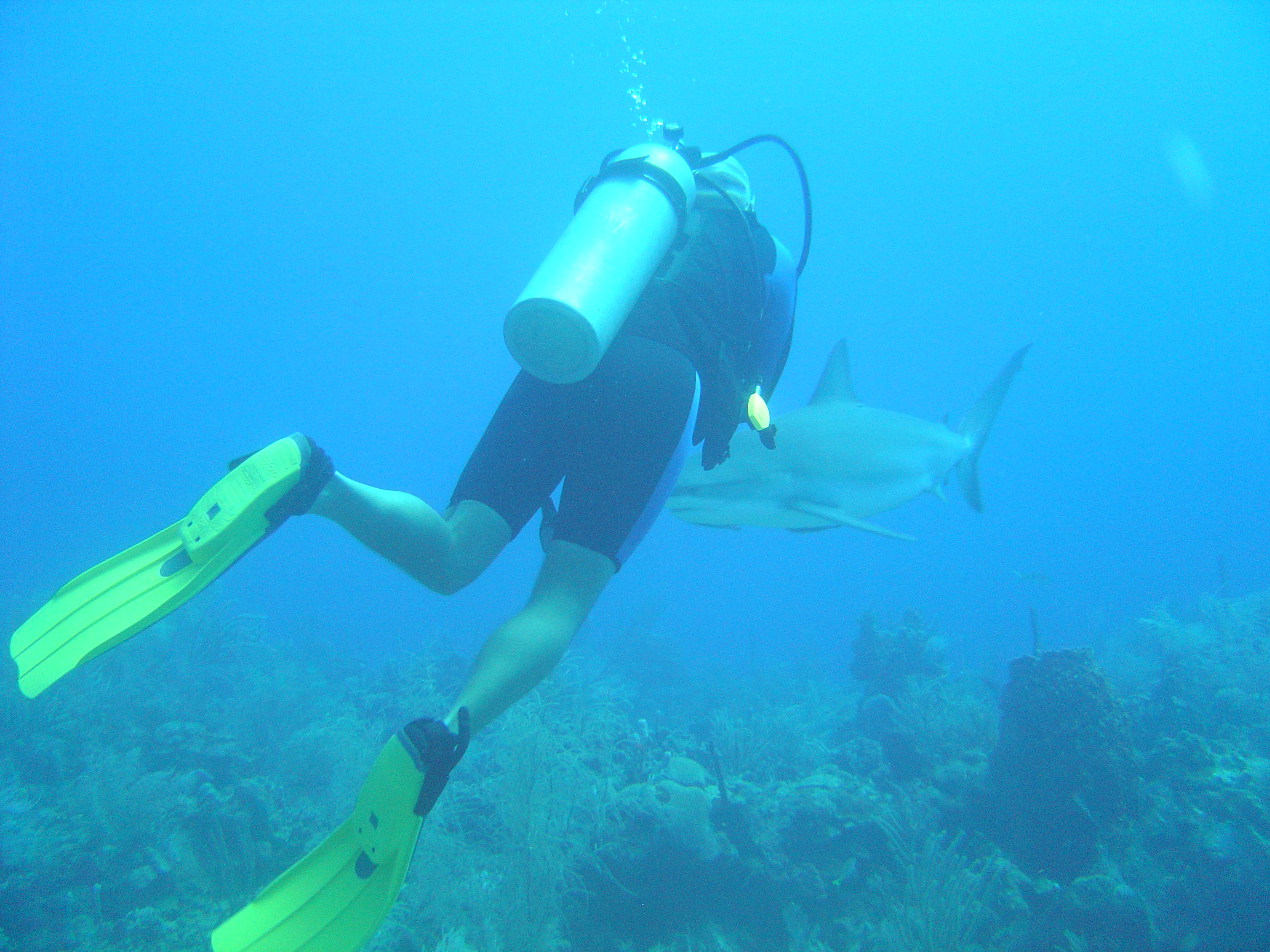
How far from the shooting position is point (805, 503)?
4.32 metres

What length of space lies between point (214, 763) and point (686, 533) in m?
Answer: 88.6

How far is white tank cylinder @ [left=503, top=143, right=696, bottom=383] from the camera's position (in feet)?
6.08

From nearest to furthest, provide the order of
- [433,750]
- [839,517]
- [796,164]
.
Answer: [433,750] → [796,164] → [839,517]

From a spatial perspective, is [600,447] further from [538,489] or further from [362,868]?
[362,868]

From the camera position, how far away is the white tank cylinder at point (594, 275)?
1.85 metres

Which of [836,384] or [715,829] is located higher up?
[836,384]

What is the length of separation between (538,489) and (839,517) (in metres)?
2.52

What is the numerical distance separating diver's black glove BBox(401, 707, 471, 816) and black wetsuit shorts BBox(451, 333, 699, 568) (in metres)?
0.78

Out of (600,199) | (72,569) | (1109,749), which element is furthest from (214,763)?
(72,569)

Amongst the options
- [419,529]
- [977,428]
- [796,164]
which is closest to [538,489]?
[419,529]

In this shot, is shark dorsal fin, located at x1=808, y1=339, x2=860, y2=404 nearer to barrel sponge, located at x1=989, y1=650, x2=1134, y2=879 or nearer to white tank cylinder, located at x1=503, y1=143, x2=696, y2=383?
white tank cylinder, located at x1=503, y1=143, x2=696, y2=383

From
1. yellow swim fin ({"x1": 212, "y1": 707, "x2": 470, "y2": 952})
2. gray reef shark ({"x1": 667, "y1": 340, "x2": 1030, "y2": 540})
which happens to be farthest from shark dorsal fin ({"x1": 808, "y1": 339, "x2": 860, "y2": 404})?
yellow swim fin ({"x1": 212, "y1": 707, "x2": 470, "y2": 952})

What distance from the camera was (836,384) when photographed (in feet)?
16.8

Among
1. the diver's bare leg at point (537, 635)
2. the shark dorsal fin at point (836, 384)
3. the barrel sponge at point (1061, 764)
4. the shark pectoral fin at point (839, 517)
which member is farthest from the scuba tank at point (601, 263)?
the barrel sponge at point (1061, 764)
